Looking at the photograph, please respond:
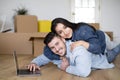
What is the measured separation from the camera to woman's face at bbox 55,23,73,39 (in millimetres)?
2275

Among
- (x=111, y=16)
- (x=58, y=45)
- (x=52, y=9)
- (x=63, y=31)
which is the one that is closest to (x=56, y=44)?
(x=58, y=45)

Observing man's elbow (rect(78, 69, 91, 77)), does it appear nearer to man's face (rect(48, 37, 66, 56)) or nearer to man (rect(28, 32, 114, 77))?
man (rect(28, 32, 114, 77))

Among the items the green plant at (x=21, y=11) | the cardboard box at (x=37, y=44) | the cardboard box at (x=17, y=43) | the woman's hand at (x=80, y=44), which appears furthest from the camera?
the green plant at (x=21, y=11)

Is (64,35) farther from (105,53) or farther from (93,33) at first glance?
(105,53)

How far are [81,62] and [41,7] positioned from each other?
415 cm

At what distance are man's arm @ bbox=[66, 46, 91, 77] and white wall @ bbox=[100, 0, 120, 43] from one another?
4088 mm

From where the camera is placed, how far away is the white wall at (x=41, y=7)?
598 centimetres

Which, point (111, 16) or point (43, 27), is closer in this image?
point (43, 27)

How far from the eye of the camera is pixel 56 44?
219 cm

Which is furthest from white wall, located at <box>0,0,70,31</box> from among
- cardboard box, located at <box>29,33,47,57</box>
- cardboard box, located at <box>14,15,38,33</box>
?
cardboard box, located at <box>29,33,47,57</box>

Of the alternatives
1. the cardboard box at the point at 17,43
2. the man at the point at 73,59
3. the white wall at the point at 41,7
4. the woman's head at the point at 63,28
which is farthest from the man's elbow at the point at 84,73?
the white wall at the point at 41,7

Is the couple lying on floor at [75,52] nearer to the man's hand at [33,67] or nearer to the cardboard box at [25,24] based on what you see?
the man's hand at [33,67]

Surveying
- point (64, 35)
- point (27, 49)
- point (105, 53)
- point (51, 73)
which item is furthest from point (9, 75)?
point (27, 49)

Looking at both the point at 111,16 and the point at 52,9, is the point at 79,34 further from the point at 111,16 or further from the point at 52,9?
the point at 111,16
